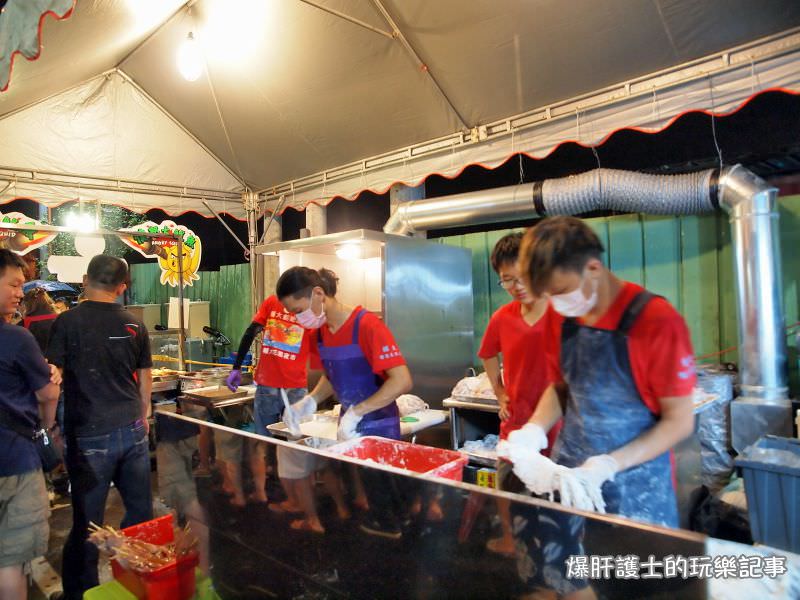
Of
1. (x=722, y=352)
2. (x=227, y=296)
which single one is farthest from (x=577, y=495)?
A: (x=227, y=296)

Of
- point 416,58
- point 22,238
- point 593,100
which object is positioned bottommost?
point 22,238

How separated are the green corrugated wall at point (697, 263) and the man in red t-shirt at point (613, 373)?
2.55 meters

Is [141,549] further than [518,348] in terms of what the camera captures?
No

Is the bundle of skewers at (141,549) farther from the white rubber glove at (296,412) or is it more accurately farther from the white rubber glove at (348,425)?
the white rubber glove at (296,412)

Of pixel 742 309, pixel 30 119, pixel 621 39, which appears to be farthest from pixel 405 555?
pixel 30 119

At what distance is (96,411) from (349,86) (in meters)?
3.32

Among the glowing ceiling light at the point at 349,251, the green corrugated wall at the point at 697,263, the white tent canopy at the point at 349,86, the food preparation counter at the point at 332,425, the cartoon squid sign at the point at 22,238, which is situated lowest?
the food preparation counter at the point at 332,425

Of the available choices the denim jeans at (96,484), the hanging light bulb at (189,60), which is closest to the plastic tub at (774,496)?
the denim jeans at (96,484)

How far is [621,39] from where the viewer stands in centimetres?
325

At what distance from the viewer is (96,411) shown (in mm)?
2541

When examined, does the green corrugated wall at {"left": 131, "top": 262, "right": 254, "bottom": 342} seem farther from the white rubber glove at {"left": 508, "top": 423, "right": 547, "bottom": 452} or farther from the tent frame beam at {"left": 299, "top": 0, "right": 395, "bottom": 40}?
the white rubber glove at {"left": 508, "top": 423, "right": 547, "bottom": 452}

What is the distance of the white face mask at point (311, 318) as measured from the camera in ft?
7.75

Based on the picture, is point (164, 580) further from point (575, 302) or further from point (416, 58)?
point (416, 58)

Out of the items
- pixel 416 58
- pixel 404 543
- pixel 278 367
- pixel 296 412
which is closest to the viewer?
pixel 404 543
